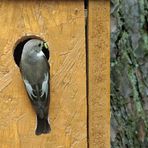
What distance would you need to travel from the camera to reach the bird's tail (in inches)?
66.4

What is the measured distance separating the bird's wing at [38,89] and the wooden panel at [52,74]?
0.05m

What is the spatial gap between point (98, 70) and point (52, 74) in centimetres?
14

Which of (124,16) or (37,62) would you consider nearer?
(37,62)

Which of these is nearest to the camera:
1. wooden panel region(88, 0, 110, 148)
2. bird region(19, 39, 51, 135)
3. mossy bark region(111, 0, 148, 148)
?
bird region(19, 39, 51, 135)

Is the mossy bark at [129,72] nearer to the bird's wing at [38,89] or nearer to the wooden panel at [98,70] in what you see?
the wooden panel at [98,70]

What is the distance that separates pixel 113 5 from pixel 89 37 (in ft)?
2.10

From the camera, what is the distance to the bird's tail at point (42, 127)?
169 cm

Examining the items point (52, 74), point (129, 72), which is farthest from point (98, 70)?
point (129, 72)

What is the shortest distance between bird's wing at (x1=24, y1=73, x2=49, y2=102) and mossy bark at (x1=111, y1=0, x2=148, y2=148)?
73cm

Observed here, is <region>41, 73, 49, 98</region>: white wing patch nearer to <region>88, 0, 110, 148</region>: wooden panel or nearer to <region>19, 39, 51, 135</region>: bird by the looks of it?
<region>19, 39, 51, 135</region>: bird

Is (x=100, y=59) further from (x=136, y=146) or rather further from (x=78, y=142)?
(x=136, y=146)

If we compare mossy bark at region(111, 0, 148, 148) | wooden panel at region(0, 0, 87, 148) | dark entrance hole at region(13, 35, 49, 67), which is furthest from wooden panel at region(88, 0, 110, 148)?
mossy bark at region(111, 0, 148, 148)

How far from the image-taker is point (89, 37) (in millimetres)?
1722

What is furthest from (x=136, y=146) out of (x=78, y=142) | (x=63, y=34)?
(x=63, y=34)
